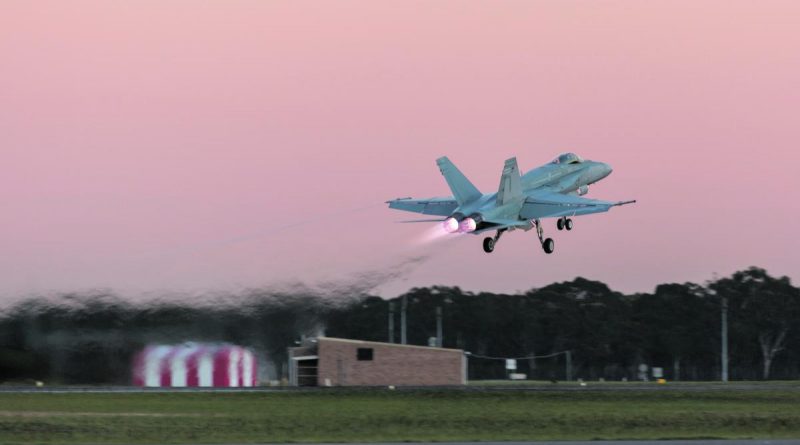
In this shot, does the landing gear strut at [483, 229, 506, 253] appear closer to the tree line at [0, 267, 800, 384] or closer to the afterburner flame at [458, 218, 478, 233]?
the afterburner flame at [458, 218, 478, 233]

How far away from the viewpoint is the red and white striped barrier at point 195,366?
66.8 metres

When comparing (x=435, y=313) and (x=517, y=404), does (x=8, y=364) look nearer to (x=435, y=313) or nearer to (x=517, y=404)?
(x=517, y=404)

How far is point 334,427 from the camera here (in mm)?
48156

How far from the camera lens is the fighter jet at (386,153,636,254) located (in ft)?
181

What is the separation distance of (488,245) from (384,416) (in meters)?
9.34

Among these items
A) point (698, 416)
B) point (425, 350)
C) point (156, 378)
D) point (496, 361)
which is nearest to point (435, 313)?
point (496, 361)

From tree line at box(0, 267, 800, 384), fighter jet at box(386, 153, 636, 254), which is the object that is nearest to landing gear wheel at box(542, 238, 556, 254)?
fighter jet at box(386, 153, 636, 254)

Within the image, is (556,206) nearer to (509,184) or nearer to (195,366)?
(509,184)

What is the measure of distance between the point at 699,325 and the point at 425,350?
207ft

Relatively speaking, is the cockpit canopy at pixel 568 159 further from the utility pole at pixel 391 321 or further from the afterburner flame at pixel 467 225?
the utility pole at pixel 391 321

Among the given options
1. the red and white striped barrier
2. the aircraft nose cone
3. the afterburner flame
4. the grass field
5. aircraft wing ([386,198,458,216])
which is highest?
the aircraft nose cone

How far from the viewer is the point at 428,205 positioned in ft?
203

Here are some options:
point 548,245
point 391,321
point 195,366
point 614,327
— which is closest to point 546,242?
point 548,245

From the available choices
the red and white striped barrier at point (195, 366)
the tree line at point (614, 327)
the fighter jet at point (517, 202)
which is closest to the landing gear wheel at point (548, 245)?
the fighter jet at point (517, 202)
